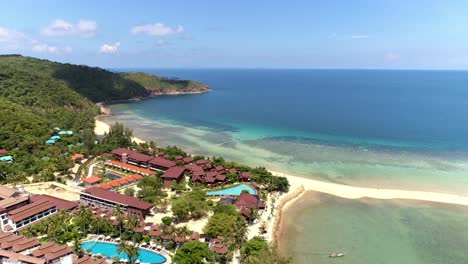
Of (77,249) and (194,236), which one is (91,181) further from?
(194,236)

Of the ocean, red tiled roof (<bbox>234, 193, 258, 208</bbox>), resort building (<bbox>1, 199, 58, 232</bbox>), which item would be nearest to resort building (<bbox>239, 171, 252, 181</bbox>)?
red tiled roof (<bbox>234, 193, 258, 208</bbox>)

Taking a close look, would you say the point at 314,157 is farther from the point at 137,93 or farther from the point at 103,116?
the point at 137,93

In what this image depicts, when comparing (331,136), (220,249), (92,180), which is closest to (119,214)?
(220,249)

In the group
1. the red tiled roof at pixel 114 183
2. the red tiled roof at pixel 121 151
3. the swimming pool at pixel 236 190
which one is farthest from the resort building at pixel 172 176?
the red tiled roof at pixel 121 151

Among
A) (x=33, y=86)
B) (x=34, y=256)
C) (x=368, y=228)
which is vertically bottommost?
(x=368, y=228)

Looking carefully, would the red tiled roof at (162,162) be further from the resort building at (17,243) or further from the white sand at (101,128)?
the resort building at (17,243)

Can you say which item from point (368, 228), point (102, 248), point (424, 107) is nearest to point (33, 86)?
point (102, 248)

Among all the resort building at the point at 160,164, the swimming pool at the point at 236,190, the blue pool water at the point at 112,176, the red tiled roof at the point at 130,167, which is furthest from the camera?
the resort building at the point at 160,164

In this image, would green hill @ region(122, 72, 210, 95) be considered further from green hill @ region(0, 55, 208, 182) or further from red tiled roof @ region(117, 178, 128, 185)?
red tiled roof @ region(117, 178, 128, 185)
